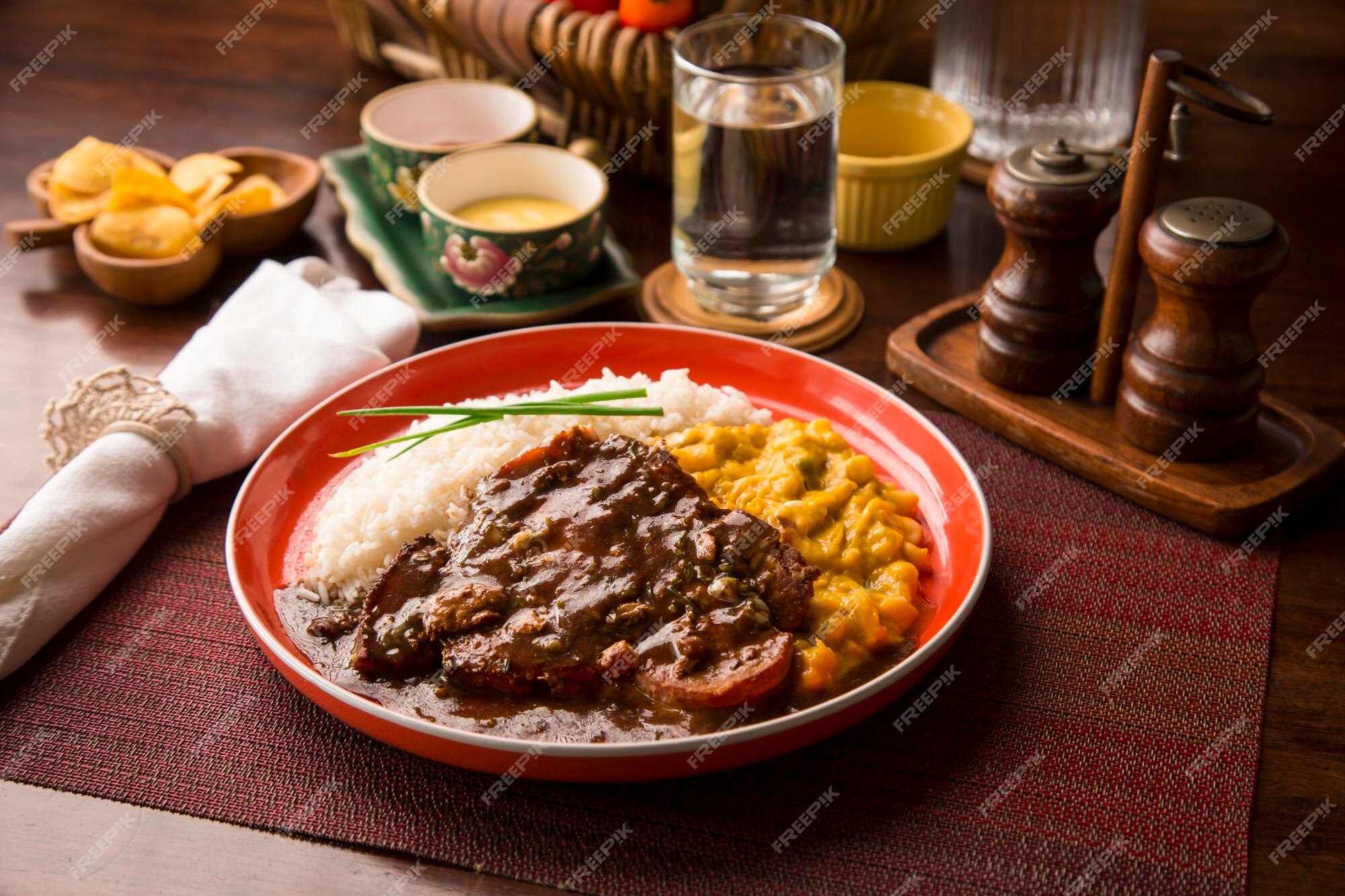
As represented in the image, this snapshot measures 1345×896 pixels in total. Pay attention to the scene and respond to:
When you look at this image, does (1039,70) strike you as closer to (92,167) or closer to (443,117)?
(443,117)

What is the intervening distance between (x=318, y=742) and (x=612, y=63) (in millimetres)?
2058

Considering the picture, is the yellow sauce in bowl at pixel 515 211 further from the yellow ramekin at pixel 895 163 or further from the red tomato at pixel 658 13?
the yellow ramekin at pixel 895 163

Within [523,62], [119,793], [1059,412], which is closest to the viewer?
[119,793]

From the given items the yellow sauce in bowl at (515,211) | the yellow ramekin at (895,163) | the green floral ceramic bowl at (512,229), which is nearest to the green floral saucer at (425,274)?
the green floral ceramic bowl at (512,229)

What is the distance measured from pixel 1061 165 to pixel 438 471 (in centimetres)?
140

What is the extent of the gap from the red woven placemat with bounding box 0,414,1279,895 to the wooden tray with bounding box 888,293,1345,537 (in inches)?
4.1

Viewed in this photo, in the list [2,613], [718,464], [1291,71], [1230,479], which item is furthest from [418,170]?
[1291,71]

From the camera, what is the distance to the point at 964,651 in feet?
7.09

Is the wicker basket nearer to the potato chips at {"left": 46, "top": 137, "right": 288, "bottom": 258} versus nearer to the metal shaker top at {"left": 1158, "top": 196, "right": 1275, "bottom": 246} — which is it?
the potato chips at {"left": 46, "top": 137, "right": 288, "bottom": 258}

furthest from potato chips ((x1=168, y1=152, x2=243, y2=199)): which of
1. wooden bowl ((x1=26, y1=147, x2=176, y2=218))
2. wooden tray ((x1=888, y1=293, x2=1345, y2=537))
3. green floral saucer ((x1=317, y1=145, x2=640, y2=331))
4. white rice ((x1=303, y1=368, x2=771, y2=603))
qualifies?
wooden tray ((x1=888, y1=293, x2=1345, y2=537))

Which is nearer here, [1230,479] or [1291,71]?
[1230,479]

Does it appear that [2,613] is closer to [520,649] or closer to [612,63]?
[520,649]

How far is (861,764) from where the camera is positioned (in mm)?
1942

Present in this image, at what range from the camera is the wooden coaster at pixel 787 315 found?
3.06 m
